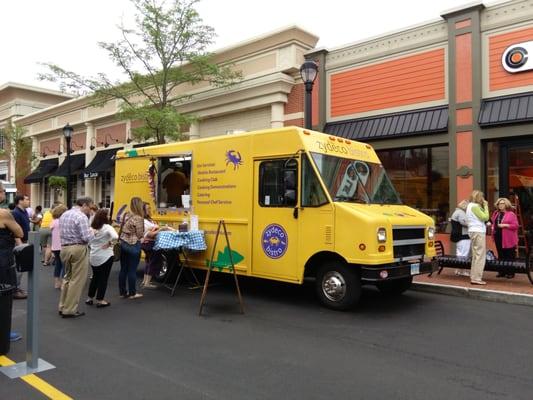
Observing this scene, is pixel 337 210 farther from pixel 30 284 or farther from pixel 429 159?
pixel 429 159

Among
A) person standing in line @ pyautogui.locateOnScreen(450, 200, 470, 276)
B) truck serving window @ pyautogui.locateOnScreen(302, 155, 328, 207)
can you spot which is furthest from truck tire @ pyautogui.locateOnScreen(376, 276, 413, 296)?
person standing in line @ pyautogui.locateOnScreen(450, 200, 470, 276)

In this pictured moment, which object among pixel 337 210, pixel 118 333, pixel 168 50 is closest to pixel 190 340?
pixel 118 333

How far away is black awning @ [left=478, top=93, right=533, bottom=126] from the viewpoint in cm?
1103

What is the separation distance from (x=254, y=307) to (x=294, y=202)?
70.8 inches

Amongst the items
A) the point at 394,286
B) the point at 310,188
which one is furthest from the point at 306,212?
the point at 394,286

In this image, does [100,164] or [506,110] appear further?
[100,164]

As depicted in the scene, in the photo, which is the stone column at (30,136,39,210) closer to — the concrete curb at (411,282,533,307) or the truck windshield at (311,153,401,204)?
the truck windshield at (311,153,401,204)

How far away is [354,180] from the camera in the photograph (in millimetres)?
7941

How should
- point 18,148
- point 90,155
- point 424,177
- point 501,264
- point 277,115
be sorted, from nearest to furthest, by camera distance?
point 501,264, point 424,177, point 277,115, point 90,155, point 18,148

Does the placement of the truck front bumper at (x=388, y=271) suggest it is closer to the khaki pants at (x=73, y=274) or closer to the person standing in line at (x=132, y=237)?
the person standing in line at (x=132, y=237)

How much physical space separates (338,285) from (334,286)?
3.2 inches

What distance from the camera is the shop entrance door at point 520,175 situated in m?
11.6

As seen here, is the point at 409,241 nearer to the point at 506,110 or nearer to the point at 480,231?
the point at 480,231

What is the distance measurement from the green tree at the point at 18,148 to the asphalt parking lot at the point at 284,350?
23010 mm
